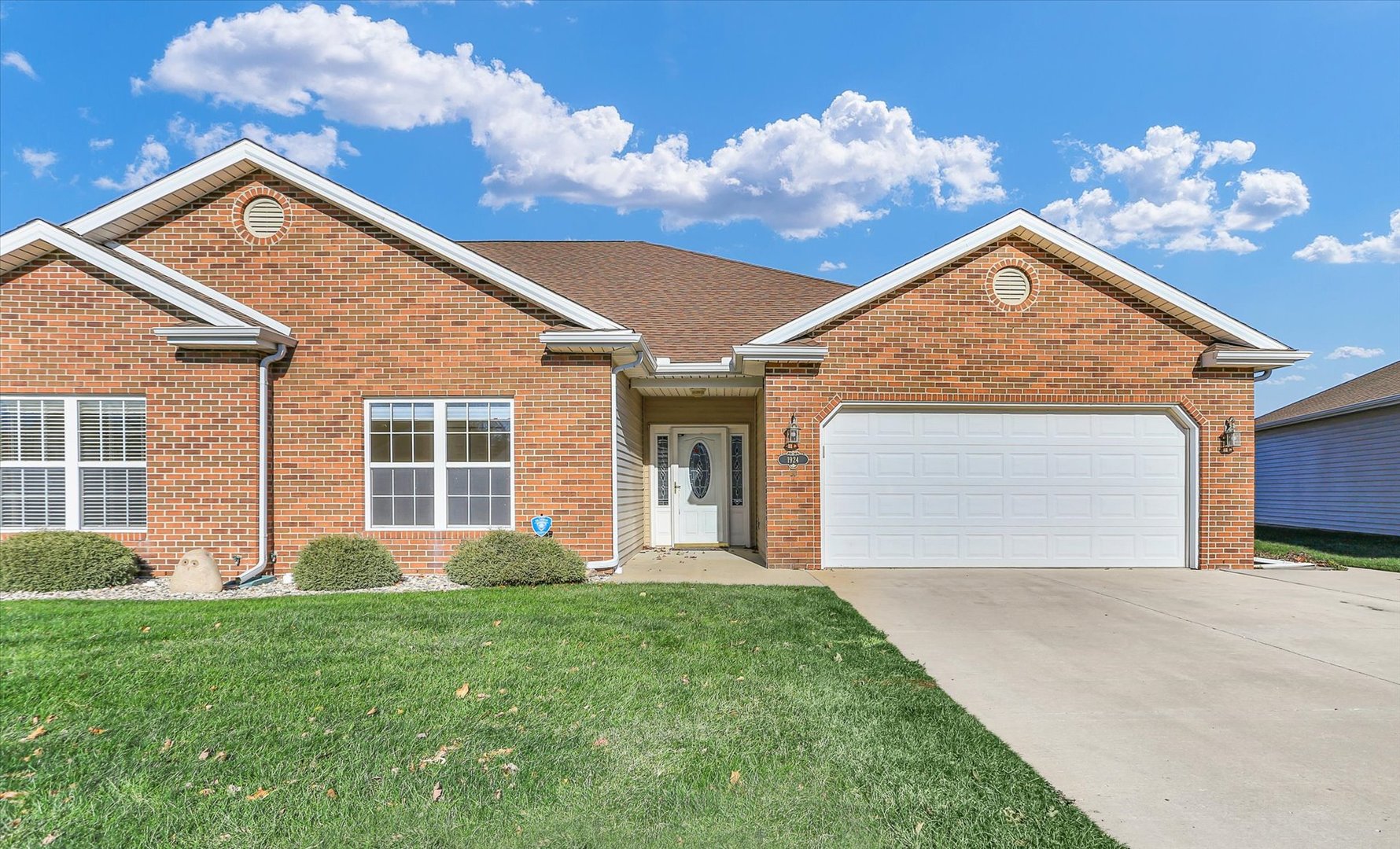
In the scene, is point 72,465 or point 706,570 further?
point 706,570

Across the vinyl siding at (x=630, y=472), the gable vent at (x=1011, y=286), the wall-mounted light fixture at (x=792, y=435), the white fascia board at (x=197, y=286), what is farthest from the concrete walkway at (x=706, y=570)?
the white fascia board at (x=197, y=286)

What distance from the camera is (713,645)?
609cm

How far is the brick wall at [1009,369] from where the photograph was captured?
35.3 ft

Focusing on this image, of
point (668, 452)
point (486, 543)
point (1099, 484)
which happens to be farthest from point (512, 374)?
point (1099, 484)

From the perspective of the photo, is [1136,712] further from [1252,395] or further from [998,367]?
[1252,395]

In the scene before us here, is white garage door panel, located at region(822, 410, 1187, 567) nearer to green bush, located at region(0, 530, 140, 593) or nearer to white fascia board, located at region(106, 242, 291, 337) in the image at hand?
white fascia board, located at region(106, 242, 291, 337)

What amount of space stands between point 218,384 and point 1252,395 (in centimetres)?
1440

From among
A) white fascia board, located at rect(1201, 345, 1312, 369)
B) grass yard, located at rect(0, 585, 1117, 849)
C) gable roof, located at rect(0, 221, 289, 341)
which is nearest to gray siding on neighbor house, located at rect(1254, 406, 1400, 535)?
white fascia board, located at rect(1201, 345, 1312, 369)

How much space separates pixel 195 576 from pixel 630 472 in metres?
5.93

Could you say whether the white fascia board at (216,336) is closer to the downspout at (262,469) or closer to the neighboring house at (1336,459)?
the downspout at (262,469)

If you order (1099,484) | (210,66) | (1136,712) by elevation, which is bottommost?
(1136,712)

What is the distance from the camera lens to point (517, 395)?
33.1ft

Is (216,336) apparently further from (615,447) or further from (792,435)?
(792,435)

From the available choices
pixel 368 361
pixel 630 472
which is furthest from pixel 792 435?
pixel 368 361
